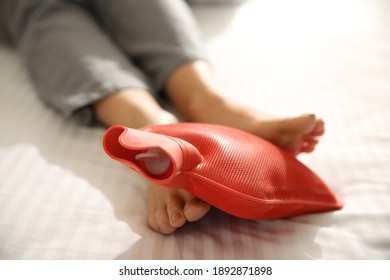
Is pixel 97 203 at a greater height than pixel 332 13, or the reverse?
pixel 332 13

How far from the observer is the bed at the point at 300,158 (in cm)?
47

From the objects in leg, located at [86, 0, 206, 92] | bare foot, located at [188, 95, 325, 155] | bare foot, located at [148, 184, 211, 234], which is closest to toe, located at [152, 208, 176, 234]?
bare foot, located at [148, 184, 211, 234]

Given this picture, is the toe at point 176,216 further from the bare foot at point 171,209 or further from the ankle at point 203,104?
the ankle at point 203,104

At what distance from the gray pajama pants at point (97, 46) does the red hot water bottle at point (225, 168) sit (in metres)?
0.20

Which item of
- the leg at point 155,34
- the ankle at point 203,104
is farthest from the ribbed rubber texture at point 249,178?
the leg at point 155,34

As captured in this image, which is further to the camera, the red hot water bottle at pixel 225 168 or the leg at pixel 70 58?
the leg at pixel 70 58

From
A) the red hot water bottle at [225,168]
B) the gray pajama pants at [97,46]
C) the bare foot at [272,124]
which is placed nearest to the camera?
the red hot water bottle at [225,168]

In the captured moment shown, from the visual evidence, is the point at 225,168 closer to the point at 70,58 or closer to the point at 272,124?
the point at 272,124

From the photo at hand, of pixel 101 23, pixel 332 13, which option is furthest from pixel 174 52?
pixel 332 13

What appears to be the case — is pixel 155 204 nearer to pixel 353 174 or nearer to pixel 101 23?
pixel 353 174

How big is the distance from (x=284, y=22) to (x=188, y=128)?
53cm

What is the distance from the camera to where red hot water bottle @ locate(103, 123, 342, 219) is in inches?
15.9

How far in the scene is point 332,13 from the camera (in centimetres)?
92
